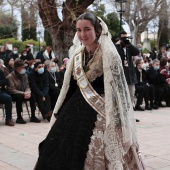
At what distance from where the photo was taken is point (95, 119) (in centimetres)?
323

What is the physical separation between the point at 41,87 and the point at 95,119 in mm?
5199

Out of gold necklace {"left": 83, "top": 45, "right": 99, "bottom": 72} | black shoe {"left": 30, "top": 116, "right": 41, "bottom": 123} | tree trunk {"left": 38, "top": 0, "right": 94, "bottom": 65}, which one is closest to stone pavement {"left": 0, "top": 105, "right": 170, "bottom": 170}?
black shoe {"left": 30, "top": 116, "right": 41, "bottom": 123}

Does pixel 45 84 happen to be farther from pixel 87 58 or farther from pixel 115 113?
pixel 115 113

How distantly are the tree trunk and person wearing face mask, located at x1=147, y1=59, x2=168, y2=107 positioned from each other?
261cm

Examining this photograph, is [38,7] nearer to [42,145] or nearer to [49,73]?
[49,73]

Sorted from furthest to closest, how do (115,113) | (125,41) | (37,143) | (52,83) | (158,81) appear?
1. (158,81)
2. (52,83)
3. (125,41)
4. (37,143)
5. (115,113)

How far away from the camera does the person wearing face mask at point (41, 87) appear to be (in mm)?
8133

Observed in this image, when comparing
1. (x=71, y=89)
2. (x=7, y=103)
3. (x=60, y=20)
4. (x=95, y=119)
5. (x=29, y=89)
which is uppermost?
(x=60, y=20)

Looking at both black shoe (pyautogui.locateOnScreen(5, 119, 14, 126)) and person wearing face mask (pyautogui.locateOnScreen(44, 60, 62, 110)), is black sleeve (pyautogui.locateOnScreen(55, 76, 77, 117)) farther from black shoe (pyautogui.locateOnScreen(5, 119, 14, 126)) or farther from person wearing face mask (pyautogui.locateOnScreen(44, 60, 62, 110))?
person wearing face mask (pyautogui.locateOnScreen(44, 60, 62, 110))

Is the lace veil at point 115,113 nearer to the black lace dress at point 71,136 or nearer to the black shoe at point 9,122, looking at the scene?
the black lace dress at point 71,136

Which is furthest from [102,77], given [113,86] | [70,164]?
[70,164]

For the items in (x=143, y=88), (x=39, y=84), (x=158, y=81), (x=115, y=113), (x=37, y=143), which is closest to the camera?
(x=115, y=113)

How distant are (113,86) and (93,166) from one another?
2.24 ft

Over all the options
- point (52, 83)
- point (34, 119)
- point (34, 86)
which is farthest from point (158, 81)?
point (34, 119)
